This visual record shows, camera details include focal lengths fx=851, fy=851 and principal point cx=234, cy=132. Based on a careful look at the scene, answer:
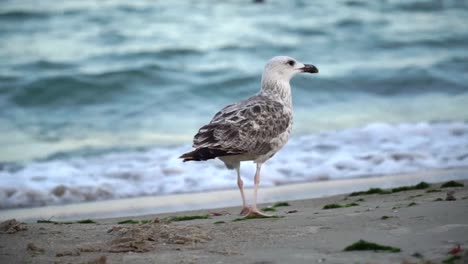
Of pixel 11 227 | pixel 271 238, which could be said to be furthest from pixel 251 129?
pixel 11 227

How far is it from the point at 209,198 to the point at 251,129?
249 centimetres

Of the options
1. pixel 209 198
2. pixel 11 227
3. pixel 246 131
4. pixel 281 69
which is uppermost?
pixel 281 69

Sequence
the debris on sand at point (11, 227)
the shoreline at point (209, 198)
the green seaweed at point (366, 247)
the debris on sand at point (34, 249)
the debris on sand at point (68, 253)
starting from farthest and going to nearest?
the shoreline at point (209, 198), the debris on sand at point (11, 227), the debris on sand at point (34, 249), the debris on sand at point (68, 253), the green seaweed at point (366, 247)

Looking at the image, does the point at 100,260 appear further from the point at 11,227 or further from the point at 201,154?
the point at 201,154

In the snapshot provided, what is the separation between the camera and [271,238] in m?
5.79

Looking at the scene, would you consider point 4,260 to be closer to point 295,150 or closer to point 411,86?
point 295,150

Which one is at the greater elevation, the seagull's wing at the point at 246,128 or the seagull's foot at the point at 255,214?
the seagull's wing at the point at 246,128

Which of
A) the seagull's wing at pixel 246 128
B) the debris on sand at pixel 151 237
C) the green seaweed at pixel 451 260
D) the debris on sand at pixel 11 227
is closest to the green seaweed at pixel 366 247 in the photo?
the green seaweed at pixel 451 260

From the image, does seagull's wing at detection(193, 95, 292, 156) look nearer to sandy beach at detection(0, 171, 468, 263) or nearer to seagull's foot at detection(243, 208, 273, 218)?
seagull's foot at detection(243, 208, 273, 218)

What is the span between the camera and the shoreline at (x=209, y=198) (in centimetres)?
901

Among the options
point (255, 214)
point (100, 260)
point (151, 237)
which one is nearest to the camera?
point (100, 260)

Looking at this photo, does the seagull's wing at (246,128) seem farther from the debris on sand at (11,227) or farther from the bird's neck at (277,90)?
the debris on sand at (11,227)

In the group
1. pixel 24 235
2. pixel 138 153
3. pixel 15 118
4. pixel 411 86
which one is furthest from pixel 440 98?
pixel 24 235

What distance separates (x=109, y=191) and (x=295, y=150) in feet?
9.71
